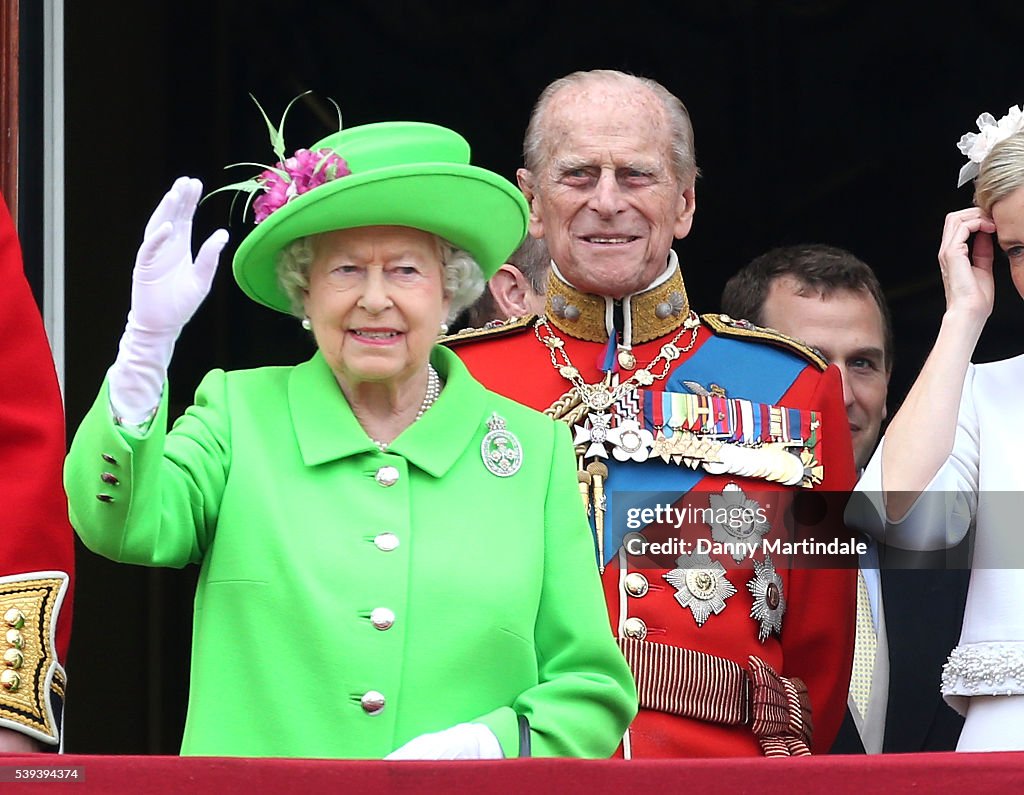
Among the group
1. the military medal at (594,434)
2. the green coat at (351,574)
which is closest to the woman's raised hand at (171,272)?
the green coat at (351,574)

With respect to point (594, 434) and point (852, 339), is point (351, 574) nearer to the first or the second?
point (594, 434)

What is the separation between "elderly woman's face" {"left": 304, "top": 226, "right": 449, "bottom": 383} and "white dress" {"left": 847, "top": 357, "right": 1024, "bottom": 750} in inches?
36.8

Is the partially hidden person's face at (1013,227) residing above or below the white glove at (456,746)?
above

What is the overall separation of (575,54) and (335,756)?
2.76m

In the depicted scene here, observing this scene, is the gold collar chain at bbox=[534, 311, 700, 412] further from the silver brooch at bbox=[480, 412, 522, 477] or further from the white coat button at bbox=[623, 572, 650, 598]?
the silver brooch at bbox=[480, 412, 522, 477]

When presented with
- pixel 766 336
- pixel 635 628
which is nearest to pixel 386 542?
pixel 635 628

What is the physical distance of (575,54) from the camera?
5191 mm

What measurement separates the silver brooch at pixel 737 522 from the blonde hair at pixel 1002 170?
0.63 meters

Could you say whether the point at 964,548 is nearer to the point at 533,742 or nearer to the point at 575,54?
the point at 533,742

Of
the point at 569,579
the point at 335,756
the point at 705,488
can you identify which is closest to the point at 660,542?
the point at 705,488

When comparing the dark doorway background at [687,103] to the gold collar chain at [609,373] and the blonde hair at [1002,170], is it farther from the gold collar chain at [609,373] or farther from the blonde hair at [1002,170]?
the blonde hair at [1002,170]

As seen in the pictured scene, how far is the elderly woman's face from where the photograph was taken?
289cm

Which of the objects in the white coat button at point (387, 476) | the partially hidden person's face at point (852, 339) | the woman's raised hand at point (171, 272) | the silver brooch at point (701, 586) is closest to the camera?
the woman's raised hand at point (171, 272)

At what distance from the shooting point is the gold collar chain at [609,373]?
379cm
